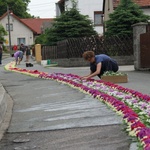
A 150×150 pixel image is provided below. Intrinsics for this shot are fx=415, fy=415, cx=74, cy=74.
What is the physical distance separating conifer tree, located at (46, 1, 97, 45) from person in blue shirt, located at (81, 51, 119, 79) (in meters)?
19.9

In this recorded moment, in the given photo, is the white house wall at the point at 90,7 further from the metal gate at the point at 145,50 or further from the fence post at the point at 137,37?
the metal gate at the point at 145,50

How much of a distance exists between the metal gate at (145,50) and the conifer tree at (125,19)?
814 cm

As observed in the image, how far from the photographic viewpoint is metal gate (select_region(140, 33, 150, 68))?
19031 millimetres

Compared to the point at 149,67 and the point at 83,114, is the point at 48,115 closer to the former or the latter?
the point at 83,114

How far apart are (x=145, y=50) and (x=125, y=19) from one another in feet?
30.3

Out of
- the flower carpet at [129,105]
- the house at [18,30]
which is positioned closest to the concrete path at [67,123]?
the flower carpet at [129,105]

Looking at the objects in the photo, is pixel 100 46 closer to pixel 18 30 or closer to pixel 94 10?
pixel 94 10

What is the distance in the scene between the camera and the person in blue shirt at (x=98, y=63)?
11.6 m

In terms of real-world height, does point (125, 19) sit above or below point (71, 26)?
above

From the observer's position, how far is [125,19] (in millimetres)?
28312

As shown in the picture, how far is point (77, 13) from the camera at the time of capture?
3303cm

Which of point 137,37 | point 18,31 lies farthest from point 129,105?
point 18,31

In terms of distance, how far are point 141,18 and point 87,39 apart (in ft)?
14.2

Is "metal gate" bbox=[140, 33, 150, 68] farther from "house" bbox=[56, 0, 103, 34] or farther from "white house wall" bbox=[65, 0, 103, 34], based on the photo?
"house" bbox=[56, 0, 103, 34]
